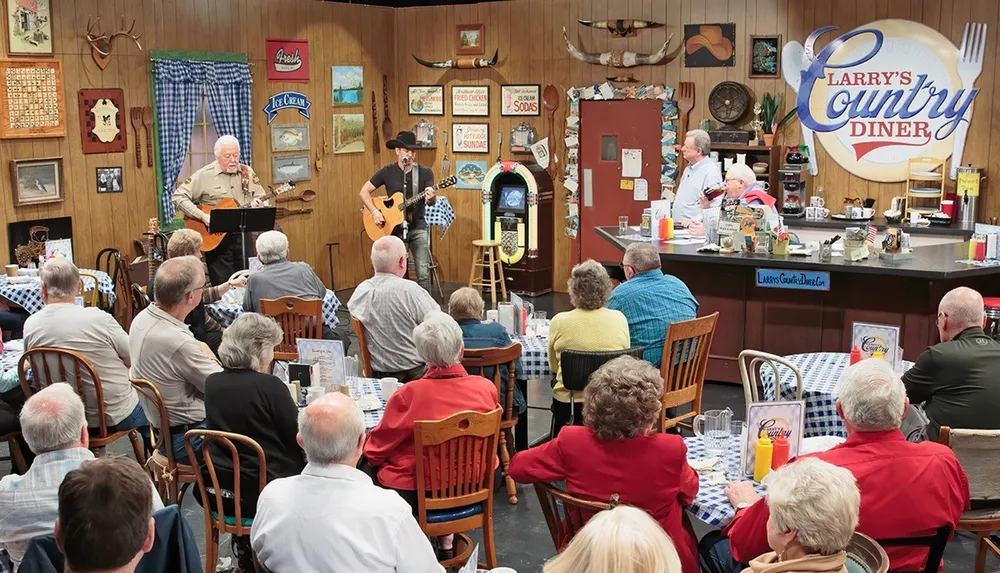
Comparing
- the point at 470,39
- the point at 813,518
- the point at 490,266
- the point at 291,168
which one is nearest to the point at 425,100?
the point at 470,39

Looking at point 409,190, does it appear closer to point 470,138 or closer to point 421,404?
point 470,138

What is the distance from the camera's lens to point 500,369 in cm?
557

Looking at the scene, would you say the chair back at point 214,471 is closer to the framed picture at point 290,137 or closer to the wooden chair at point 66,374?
the wooden chair at point 66,374

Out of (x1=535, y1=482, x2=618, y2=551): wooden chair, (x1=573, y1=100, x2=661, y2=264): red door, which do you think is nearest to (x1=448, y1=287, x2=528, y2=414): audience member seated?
(x1=535, y1=482, x2=618, y2=551): wooden chair

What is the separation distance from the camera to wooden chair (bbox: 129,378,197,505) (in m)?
4.78

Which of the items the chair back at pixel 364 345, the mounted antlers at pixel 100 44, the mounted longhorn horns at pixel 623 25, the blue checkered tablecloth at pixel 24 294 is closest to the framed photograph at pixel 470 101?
the mounted longhorn horns at pixel 623 25

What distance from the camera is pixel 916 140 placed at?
375 inches

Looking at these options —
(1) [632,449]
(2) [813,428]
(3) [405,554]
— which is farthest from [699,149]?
(3) [405,554]

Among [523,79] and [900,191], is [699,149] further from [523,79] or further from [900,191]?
[523,79]

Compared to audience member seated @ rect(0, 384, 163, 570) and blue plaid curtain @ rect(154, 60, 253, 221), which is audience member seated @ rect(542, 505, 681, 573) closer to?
audience member seated @ rect(0, 384, 163, 570)

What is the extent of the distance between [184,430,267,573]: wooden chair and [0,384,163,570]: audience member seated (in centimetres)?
55

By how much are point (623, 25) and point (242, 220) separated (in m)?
4.42

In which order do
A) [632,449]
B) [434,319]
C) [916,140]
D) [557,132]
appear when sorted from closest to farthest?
1. [632,449]
2. [434,319]
3. [916,140]
4. [557,132]

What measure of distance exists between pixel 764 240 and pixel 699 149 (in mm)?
1438
